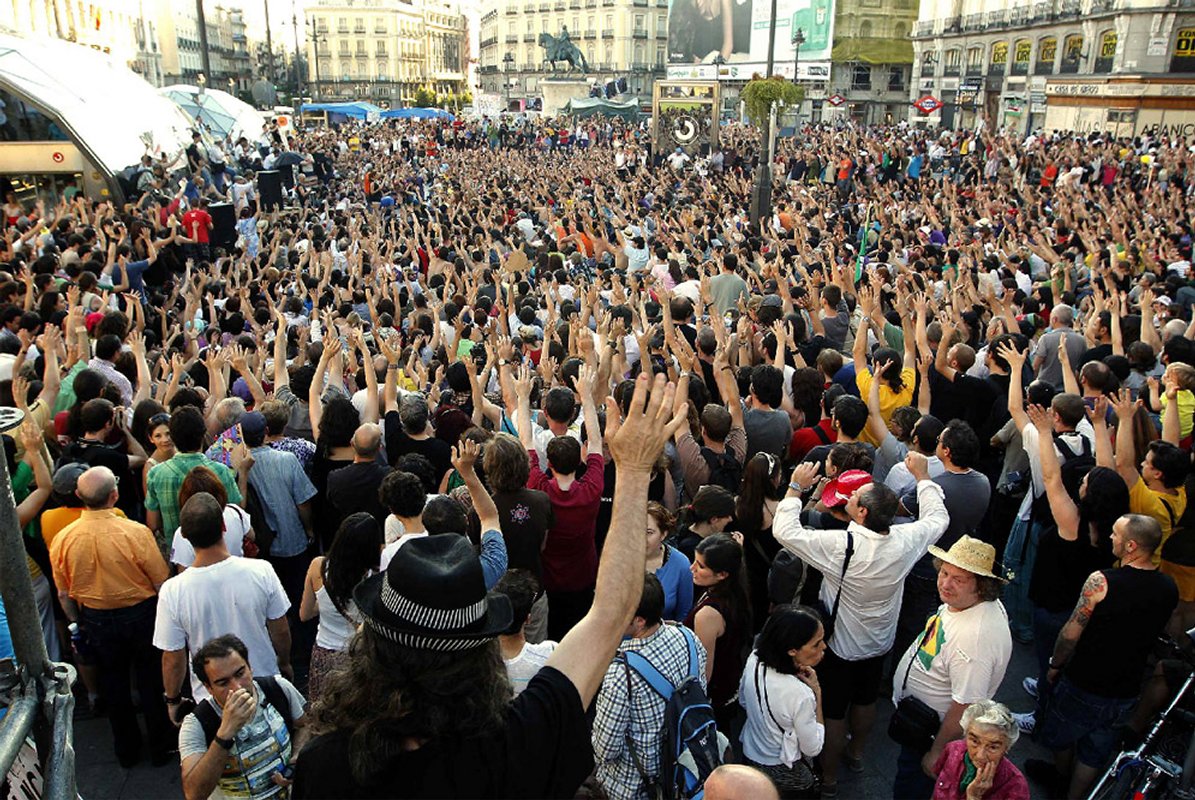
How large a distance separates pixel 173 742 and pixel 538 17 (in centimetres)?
9681

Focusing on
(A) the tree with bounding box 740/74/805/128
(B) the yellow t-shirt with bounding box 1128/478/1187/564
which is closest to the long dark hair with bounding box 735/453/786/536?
(B) the yellow t-shirt with bounding box 1128/478/1187/564

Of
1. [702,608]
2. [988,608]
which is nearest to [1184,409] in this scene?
[988,608]

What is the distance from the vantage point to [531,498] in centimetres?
426

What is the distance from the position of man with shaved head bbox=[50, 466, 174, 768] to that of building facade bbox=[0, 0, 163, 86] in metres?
32.7

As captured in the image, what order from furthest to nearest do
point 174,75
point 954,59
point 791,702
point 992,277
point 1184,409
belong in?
point 174,75 → point 954,59 → point 992,277 → point 1184,409 → point 791,702

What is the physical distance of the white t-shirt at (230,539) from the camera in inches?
163

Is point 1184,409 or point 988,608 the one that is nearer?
point 988,608

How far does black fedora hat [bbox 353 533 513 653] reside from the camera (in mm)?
1801

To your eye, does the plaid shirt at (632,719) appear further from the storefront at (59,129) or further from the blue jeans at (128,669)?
the storefront at (59,129)

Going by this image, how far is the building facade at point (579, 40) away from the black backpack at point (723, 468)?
78742 millimetres

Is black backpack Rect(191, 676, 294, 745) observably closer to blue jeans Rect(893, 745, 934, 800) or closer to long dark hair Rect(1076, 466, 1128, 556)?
blue jeans Rect(893, 745, 934, 800)

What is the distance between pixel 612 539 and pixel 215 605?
7.74 ft

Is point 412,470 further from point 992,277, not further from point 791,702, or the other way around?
point 992,277

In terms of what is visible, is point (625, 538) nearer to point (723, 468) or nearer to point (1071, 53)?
point (723, 468)
